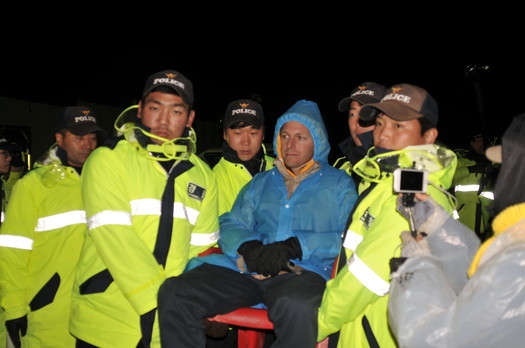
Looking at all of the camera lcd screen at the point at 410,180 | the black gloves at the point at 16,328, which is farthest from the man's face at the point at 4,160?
the camera lcd screen at the point at 410,180

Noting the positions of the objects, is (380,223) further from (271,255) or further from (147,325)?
(147,325)

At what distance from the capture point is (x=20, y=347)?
304cm

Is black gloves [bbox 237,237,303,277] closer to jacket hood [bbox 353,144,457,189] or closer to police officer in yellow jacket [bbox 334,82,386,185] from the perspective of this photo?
jacket hood [bbox 353,144,457,189]

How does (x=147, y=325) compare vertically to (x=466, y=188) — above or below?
above

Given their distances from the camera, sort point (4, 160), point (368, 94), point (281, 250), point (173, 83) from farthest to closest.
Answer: point (4, 160), point (368, 94), point (173, 83), point (281, 250)

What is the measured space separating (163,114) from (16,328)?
183cm

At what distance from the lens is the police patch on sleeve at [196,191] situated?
8.60 feet

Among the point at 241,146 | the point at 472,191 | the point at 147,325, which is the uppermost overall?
the point at 241,146

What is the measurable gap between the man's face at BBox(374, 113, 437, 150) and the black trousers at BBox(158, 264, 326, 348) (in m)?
0.87

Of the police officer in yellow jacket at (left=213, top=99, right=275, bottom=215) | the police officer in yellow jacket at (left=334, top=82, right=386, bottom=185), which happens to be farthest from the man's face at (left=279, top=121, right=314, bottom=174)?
the police officer in yellow jacket at (left=213, top=99, right=275, bottom=215)

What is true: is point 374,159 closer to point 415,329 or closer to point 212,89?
point 415,329

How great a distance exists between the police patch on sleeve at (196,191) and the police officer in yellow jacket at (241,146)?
1.21 meters

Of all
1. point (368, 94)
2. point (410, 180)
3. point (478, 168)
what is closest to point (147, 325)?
point (410, 180)

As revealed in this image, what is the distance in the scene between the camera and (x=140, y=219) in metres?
2.42
